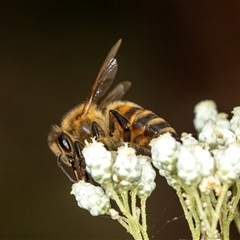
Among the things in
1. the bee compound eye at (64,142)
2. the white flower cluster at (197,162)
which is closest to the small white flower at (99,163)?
the white flower cluster at (197,162)

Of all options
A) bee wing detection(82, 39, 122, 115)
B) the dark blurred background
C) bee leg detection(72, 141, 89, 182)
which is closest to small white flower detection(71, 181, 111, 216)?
bee leg detection(72, 141, 89, 182)

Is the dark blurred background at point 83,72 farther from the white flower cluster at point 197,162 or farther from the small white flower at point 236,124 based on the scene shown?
the white flower cluster at point 197,162

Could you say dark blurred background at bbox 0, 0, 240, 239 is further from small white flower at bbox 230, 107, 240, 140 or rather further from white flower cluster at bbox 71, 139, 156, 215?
white flower cluster at bbox 71, 139, 156, 215

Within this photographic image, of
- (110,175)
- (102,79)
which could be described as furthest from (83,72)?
(110,175)

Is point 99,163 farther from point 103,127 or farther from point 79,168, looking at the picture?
point 103,127

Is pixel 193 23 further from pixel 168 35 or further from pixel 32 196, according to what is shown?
pixel 32 196

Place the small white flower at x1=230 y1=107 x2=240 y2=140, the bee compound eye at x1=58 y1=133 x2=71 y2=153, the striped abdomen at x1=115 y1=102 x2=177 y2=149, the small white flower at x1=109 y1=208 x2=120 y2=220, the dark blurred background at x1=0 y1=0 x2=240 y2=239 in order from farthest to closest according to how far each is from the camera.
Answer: the dark blurred background at x1=0 y1=0 x2=240 y2=239 < the bee compound eye at x1=58 y1=133 x2=71 y2=153 < the striped abdomen at x1=115 y1=102 x2=177 y2=149 < the small white flower at x1=230 y1=107 x2=240 y2=140 < the small white flower at x1=109 y1=208 x2=120 y2=220

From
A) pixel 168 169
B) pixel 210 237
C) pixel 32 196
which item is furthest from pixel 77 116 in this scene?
pixel 32 196
